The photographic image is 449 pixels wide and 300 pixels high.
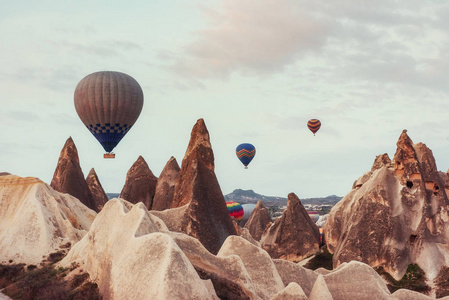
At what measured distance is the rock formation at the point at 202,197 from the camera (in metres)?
35.2

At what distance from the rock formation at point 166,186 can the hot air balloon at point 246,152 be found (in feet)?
95.7

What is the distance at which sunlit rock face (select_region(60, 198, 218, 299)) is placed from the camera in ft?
60.0

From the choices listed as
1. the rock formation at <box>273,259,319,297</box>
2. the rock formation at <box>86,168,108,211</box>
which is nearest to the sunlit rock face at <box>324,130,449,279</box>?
the rock formation at <box>273,259,319,297</box>

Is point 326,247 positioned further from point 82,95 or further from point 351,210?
point 82,95

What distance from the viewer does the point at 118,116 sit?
179 feet

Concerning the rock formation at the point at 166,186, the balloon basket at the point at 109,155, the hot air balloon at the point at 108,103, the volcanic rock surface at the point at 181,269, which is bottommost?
the volcanic rock surface at the point at 181,269

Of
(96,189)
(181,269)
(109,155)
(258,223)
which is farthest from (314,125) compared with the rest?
(181,269)

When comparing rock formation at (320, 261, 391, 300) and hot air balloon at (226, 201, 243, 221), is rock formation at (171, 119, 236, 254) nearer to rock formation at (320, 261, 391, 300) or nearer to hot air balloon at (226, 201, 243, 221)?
rock formation at (320, 261, 391, 300)

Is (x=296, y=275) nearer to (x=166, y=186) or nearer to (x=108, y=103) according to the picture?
(x=166, y=186)

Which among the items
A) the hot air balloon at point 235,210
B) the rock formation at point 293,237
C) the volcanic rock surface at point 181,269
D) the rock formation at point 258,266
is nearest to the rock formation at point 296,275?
the volcanic rock surface at point 181,269

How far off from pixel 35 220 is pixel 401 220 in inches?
908

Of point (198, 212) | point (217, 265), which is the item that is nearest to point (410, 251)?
point (198, 212)

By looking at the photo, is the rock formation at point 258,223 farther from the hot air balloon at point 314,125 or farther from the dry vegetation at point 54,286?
the dry vegetation at point 54,286

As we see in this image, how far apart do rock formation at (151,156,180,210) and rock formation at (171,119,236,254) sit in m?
10.3
